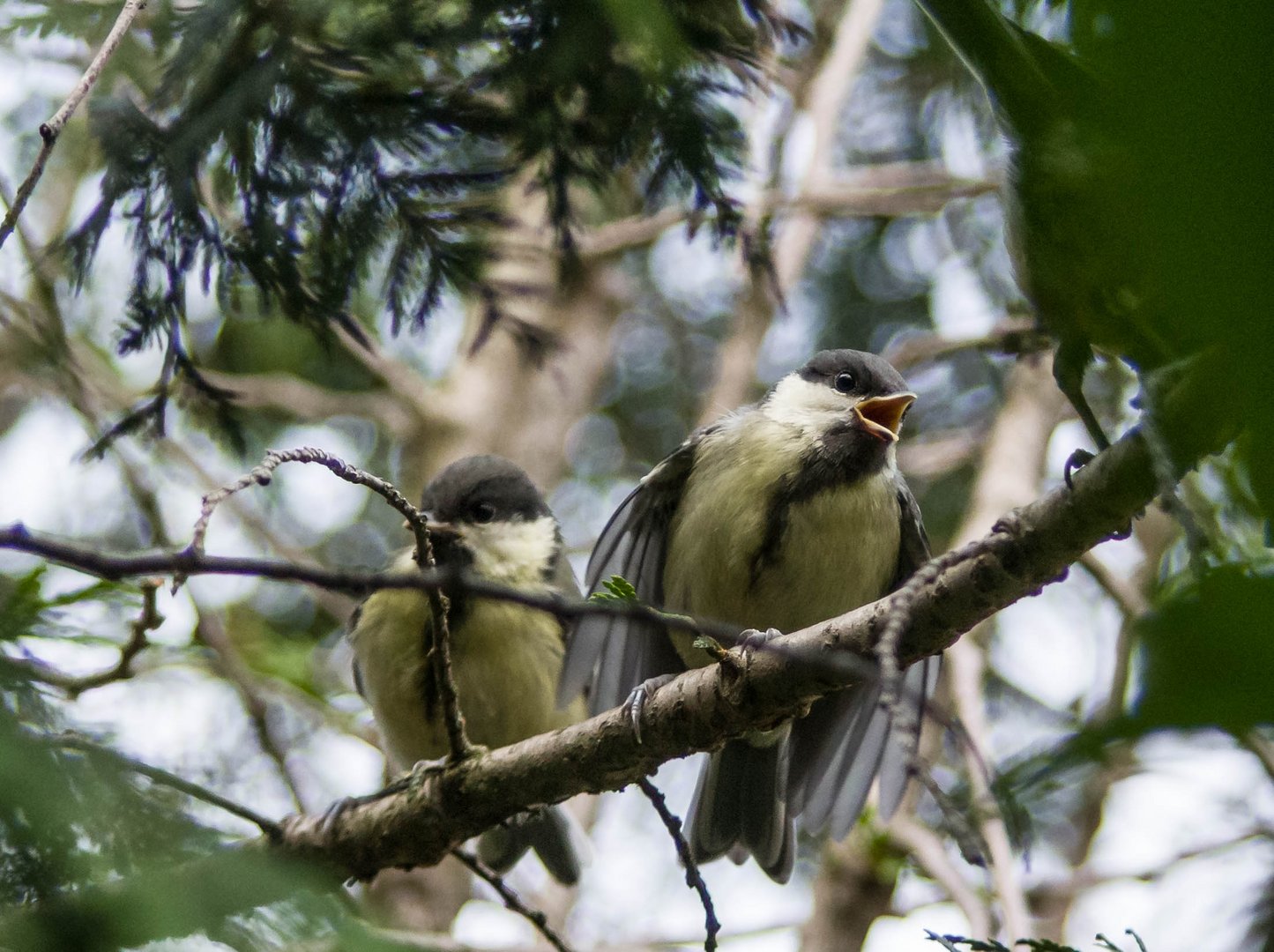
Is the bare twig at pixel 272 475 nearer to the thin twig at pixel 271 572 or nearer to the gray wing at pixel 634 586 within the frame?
the thin twig at pixel 271 572

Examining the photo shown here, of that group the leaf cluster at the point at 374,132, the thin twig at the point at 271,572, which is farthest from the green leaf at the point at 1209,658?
the leaf cluster at the point at 374,132

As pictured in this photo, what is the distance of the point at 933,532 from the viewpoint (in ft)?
19.4

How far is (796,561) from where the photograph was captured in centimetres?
314

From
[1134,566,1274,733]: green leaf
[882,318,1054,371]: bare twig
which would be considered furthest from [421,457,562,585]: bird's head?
[1134,566,1274,733]: green leaf

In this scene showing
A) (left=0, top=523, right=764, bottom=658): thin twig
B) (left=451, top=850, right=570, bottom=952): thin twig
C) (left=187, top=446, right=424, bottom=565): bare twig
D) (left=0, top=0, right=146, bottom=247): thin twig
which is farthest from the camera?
(left=451, top=850, right=570, bottom=952): thin twig

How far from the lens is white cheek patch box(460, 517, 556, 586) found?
13.0 feet

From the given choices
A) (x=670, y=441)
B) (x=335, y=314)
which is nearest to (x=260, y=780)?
(x=335, y=314)

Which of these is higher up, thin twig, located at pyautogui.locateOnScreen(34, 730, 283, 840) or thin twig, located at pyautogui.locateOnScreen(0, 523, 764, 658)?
thin twig, located at pyautogui.locateOnScreen(0, 523, 764, 658)

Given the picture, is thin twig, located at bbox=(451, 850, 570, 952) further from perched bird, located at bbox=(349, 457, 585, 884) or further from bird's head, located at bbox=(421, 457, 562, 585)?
bird's head, located at bbox=(421, 457, 562, 585)

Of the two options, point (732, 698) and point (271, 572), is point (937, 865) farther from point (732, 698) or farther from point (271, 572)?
point (271, 572)

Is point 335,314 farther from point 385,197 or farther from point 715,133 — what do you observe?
point 715,133

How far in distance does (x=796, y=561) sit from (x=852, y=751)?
2.06ft

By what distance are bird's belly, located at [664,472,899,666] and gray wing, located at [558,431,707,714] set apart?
0.21 m

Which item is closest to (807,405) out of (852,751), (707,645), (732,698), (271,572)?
(852,751)
